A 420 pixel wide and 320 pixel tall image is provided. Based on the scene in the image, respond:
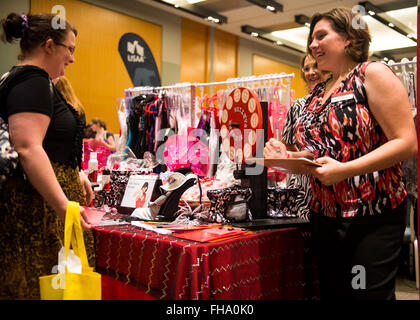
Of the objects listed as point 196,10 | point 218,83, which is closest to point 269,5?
point 196,10

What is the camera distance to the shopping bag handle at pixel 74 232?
130 centimetres

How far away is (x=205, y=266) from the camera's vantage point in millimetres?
1487

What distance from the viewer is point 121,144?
4.03 meters

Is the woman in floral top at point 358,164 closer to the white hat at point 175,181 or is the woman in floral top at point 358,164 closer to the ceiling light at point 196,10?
the white hat at point 175,181

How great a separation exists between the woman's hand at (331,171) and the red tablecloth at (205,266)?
459 mm

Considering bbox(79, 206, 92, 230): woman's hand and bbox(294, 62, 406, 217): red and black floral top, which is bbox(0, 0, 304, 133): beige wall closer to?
bbox(79, 206, 92, 230): woman's hand

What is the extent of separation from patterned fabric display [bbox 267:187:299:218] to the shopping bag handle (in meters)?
1.06

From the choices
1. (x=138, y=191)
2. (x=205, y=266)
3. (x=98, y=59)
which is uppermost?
(x=98, y=59)

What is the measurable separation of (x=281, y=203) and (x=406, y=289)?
229cm

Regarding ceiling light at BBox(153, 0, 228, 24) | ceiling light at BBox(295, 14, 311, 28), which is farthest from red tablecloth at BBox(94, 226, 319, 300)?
ceiling light at BBox(295, 14, 311, 28)

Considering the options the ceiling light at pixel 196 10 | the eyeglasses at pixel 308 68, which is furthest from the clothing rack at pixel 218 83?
the ceiling light at pixel 196 10

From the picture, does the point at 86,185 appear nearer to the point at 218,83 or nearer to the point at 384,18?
the point at 218,83

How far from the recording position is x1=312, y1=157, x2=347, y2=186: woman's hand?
1356 millimetres
